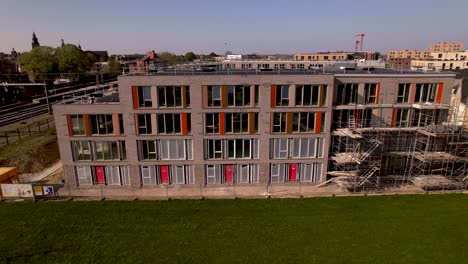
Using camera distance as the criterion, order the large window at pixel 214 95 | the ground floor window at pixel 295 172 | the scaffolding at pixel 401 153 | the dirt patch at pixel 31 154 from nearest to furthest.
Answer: the large window at pixel 214 95 → the scaffolding at pixel 401 153 → the ground floor window at pixel 295 172 → the dirt patch at pixel 31 154

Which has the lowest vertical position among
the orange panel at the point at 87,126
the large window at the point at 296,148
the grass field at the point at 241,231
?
the grass field at the point at 241,231

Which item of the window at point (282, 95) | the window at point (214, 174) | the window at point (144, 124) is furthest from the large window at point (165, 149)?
the window at point (282, 95)

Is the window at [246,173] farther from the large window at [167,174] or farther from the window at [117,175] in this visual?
the window at [117,175]

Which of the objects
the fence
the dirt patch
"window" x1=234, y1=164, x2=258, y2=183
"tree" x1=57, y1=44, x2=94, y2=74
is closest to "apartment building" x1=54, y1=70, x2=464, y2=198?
"window" x1=234, y1=164, x2=258, y2=183

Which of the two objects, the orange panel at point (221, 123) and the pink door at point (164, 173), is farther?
the pink door at point (164, 173)

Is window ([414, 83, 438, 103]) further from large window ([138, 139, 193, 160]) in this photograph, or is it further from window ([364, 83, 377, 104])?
large window ([138, 139, 193, 160])

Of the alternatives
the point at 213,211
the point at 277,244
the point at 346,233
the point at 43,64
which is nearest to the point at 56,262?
the point at 213,211

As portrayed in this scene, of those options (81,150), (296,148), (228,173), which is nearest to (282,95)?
(296,148)
